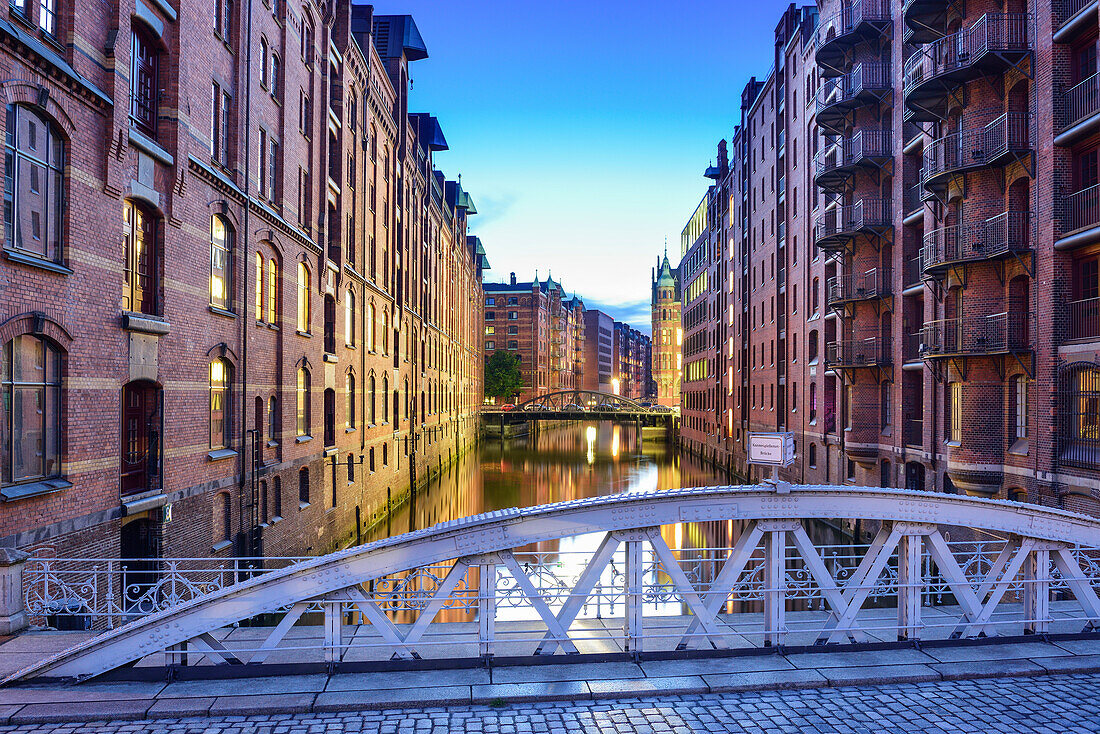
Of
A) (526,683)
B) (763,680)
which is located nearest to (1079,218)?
(763,680)

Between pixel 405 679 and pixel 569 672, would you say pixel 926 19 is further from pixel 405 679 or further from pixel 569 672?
pixel 405 679

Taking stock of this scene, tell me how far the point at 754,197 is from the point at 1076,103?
30.2m

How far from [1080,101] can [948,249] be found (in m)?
4.89

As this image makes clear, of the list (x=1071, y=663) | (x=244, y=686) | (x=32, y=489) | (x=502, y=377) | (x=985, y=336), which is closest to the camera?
(x=244, y=686)

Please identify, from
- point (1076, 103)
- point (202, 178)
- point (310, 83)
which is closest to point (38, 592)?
point (202, 178)

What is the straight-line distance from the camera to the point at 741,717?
6.87 meters

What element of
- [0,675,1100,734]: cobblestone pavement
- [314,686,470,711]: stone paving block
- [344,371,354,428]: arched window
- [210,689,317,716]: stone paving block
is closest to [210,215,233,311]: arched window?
[344,371,354,428]: arched window

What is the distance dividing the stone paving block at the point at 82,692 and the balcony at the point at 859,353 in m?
23.3

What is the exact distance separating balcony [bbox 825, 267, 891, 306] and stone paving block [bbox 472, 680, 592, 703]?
69.7 ft

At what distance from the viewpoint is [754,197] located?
1773 inches

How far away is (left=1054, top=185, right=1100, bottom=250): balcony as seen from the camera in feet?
48.0

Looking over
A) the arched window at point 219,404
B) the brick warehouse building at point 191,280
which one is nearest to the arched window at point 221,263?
the brick warehouse building at point 191,280

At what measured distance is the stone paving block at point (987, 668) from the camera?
787 centimetres

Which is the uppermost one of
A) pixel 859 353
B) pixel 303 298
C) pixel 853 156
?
pixel 853 156
